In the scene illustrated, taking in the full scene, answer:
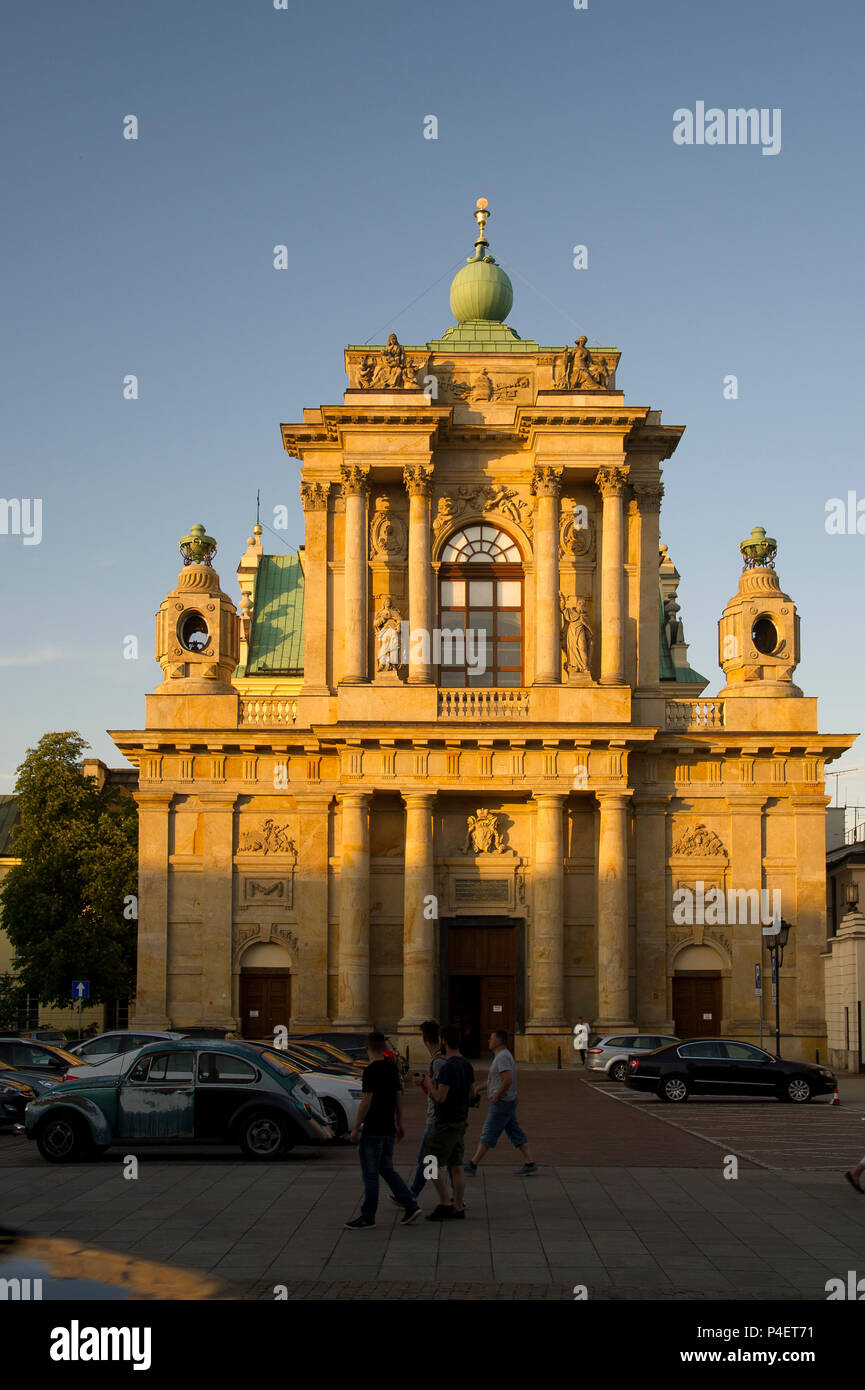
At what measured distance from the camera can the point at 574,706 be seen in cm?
5050

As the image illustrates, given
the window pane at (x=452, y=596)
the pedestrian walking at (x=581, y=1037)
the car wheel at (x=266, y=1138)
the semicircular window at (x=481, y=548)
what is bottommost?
the pedestrian walking at (x=581, y=1037)

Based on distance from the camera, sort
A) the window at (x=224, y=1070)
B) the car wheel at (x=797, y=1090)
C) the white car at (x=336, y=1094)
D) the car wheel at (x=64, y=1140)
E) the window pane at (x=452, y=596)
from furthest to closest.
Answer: the window pane at (x=452, y=596)
the car wheel at (x=797, y=1090)
the white car at (x=336, y=1094)
the window at (x=224, y=1070)
the car wheel at (x=64, y=1140)

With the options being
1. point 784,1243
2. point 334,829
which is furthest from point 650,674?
point 784,1243

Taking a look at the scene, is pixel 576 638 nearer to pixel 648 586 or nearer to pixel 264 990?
pixel 648 586

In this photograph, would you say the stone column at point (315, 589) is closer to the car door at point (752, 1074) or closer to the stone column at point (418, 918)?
the stone column at point (418, 918)

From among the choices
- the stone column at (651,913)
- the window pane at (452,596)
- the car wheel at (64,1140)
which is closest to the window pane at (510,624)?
the window pane at (452,596)

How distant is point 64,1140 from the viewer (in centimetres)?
2288

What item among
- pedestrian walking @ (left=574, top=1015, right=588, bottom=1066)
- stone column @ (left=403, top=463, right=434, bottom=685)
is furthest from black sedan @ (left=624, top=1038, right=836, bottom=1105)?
stone column @ (left=403, top=463, right=434, bottom=685)

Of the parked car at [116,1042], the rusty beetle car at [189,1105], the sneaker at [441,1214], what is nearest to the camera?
the sneaker at [441,1214]

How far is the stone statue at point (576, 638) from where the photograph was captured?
51375mm

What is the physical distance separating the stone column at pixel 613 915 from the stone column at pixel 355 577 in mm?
8656

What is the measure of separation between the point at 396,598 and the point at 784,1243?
128 ft

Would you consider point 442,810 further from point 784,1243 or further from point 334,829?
point 784,1243

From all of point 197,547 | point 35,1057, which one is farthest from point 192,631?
point 35,1057
